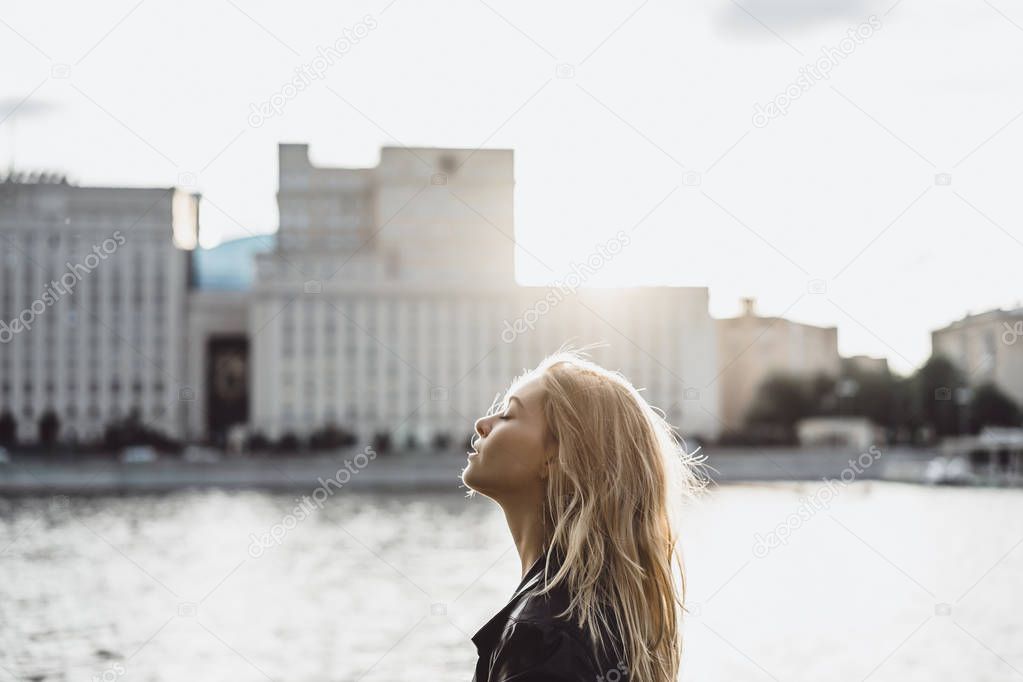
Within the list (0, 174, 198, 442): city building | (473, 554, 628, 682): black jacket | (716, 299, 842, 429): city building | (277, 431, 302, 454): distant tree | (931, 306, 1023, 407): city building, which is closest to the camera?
(473, 554, 628, 682): black jacket

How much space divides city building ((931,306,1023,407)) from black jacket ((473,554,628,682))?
47.4 m

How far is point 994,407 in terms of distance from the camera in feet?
293

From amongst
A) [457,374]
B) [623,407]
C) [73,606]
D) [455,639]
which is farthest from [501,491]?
[457,374]

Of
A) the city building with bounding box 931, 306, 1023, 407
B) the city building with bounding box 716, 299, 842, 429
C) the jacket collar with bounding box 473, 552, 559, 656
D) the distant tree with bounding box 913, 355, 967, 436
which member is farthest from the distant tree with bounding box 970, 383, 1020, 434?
the jacket collar with bounding box 473, 552, 559, 656

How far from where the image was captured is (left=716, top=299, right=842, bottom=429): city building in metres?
135

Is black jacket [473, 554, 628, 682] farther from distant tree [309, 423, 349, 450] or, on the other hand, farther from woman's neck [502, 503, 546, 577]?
distant tree [309, 423, 349, 450]

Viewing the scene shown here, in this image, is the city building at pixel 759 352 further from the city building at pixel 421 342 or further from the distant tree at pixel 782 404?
the city building at pixel 421 342

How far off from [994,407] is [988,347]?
25.8m

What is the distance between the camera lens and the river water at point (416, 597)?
1805cm

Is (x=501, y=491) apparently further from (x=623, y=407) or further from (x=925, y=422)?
(x=925, y=422)

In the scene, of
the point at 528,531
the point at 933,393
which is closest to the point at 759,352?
the point at 933,393

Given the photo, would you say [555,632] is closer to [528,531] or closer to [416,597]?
[528,531]

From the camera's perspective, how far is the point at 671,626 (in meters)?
2.62

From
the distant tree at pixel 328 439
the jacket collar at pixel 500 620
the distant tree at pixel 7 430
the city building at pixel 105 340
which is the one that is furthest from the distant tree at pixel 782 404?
the jacket collar at pixel 500 620
